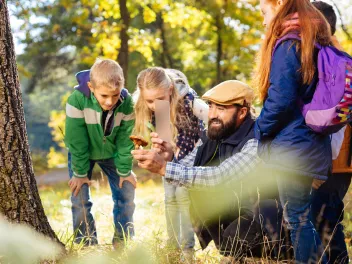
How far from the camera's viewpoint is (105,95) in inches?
144

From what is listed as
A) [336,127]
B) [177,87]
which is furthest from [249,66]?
[336,127]

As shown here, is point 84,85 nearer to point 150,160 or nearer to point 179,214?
point 179,214

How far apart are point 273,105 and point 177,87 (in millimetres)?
1244

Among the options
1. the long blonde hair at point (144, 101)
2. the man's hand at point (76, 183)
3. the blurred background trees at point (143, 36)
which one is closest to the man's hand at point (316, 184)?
the long blonde hair at point (144, 101)

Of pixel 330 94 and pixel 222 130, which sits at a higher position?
pixel 330 94

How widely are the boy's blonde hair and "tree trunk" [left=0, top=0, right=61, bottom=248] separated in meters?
0.75

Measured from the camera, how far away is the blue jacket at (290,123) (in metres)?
2.68

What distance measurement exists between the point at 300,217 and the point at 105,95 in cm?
166

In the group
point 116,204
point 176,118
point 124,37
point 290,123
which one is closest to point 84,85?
point 176,118

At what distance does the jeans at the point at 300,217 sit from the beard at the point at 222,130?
54 centimetres

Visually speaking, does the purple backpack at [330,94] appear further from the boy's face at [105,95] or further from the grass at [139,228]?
the boy's face at [105,95]

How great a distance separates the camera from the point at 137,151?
254 centimetres

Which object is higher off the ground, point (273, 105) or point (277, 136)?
point (273, 105)

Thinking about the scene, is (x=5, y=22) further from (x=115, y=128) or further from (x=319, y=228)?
(x=319, y=228)
